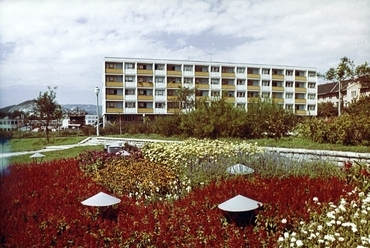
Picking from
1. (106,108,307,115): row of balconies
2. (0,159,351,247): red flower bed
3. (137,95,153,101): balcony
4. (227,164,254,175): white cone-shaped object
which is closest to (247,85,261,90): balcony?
(106,108,307,115): row of balconies

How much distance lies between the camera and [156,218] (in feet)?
13.2

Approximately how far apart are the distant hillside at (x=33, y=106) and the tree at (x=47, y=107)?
0.46ft

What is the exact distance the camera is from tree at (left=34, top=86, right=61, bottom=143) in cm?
681

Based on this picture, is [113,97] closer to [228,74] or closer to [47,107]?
[47,107]

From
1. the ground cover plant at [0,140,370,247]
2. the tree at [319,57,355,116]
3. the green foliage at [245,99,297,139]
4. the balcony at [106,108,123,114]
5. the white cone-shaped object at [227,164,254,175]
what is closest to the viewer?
the ground cover plant at [0,140,370,247]

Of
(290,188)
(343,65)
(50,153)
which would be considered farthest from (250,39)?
(50,153)

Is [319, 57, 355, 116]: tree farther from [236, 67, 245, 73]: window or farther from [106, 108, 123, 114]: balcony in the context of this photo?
[106, 108, 123, 114]: balcony

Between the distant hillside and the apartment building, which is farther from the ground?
the apartment building

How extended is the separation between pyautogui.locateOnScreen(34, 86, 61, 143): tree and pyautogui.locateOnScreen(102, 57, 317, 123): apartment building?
1.94 metres

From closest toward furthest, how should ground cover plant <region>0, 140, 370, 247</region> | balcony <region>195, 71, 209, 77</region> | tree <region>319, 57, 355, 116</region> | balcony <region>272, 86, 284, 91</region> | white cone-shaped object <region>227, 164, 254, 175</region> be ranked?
ground cover plant <region>0, 140, 370, 247</region>, white cone-shaped object <region>227, 164, 254, 175</region>, tree <region>319, 57, 355, 116</region>, balcony <region>195, 71, 209, 77</region>, balcony <region>272, 86, 284, 91</region>

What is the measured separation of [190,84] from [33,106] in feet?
17.7

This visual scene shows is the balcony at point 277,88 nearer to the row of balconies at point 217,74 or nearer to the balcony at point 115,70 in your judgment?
the row of balconies at point 217,74

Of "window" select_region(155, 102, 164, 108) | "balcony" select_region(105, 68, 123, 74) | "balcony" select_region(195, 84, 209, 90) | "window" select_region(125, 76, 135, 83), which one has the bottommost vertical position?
"window" select_region(155, 102, 164, 108)

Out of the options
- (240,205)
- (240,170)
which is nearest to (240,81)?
(240,170)
